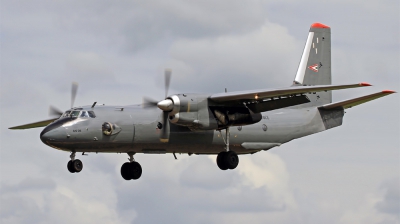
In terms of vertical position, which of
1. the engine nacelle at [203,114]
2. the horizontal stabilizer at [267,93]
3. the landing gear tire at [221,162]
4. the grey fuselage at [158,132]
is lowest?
the landing gear tire at [221,162]

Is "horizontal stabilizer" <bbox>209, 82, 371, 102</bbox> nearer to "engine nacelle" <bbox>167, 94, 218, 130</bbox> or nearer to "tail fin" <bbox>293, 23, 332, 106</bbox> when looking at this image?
"engine nacelle" <bbox>167, 94, 218, 130</bbox>

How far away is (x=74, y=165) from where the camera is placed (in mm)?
30312

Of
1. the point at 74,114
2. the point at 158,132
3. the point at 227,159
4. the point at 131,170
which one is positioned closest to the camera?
the point at 74,114

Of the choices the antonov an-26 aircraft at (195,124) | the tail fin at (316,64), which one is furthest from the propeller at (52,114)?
the tail fin at (316,64)

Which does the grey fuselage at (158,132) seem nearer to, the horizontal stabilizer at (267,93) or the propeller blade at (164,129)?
the propeller blade at (164,129)

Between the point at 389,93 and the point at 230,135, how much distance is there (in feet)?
22.9

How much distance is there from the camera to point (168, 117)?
3097cm

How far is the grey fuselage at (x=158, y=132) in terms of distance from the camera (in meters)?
29.5

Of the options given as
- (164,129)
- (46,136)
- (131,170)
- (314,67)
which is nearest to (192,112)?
(164,129)

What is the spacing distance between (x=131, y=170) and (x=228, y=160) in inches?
172

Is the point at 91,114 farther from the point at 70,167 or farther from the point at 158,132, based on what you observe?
the point at 158,132

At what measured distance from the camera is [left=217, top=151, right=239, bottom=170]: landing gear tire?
31.9 metres

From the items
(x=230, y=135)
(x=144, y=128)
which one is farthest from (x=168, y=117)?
(x=230, y=135)

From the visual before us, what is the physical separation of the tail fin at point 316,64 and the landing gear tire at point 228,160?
6318 mm
